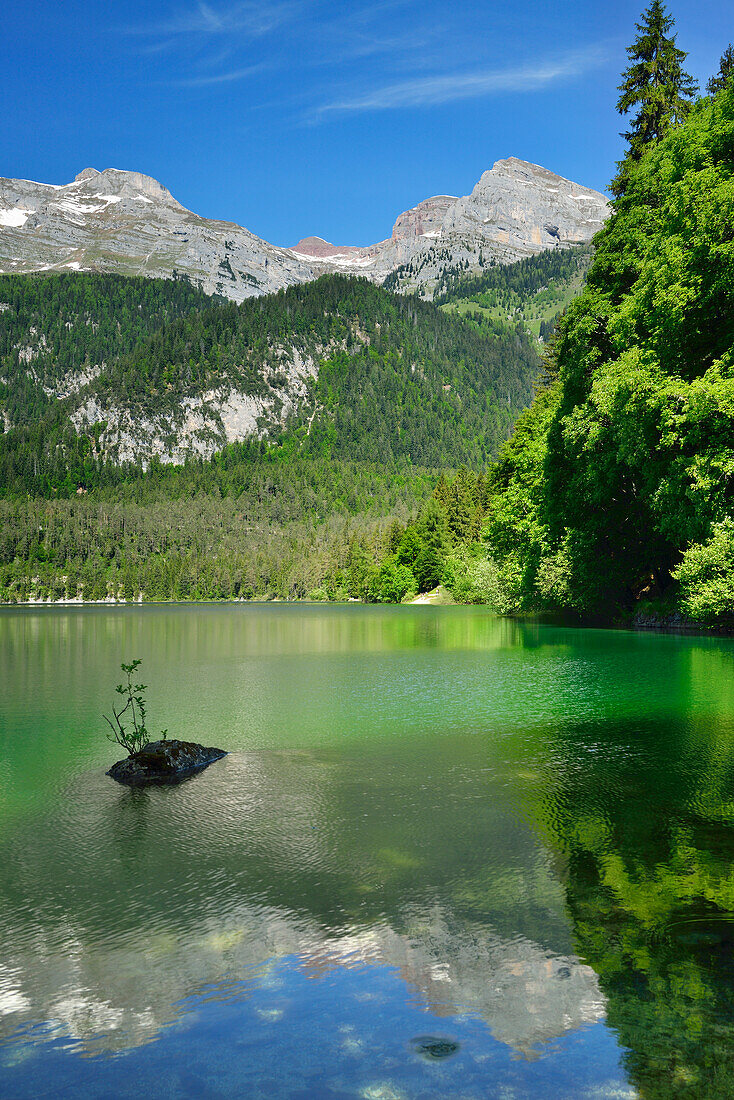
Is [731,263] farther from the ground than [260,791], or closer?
farther from the ground

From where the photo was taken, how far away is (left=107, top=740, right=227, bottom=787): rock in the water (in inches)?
537

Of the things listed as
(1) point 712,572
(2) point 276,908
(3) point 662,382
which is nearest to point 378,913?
(2) point 276,908

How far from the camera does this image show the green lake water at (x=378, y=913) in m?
5.18

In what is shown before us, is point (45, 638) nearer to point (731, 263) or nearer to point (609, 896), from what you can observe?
point (731, 263)

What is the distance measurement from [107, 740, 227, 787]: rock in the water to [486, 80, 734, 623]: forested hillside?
73.5 ft

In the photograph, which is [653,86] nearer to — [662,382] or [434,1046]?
[662,382]

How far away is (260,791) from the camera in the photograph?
12500mm

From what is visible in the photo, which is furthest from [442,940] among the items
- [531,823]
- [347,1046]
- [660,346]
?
[660,346]

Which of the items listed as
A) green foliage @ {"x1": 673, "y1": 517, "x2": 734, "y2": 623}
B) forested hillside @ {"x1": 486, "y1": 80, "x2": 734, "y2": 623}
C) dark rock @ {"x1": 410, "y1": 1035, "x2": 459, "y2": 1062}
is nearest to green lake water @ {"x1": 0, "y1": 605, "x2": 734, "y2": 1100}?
dark rock @ {"x1": 410, "y1": 1035, "x2": 459, "y2": 1062}

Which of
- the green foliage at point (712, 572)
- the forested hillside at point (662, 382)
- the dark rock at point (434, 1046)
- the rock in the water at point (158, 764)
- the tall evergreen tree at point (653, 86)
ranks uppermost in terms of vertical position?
the tall evergreen tree at point (653, 86)

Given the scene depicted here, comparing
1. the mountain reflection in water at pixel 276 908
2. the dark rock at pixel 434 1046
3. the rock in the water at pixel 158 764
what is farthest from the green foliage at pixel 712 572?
the dark rock at pixel 434 1046

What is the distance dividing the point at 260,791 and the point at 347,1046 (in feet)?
24.0

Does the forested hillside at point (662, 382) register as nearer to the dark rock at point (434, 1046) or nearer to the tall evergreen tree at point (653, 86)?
the tall evergreen tree at point (653, 86)

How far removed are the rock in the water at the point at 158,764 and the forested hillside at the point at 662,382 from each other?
2239cm
